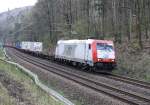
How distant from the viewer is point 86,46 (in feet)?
111

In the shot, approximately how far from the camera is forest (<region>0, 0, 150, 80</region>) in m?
32.8

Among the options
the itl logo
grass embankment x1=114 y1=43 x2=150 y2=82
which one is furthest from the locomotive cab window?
the itl logo

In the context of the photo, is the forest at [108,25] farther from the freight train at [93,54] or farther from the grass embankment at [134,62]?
the freight train at [93,54]

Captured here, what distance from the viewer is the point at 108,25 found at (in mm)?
60969

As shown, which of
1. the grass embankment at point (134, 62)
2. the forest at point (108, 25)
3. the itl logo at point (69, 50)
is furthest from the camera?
the itl logo at point (69, 50)

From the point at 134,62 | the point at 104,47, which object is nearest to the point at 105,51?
the point at 104,47

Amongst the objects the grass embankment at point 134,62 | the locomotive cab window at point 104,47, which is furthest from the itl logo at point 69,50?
the locomotive cab window at point 104,47

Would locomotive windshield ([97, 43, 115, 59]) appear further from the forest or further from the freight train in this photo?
the forest

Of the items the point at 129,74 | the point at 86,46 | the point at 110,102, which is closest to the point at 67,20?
the point at 86,46

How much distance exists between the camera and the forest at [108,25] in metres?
32.8

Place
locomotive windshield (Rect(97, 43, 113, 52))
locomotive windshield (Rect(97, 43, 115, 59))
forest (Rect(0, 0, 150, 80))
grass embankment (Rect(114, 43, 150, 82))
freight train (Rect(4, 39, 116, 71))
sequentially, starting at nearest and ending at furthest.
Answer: grass embankment (Rect(114, 43, 150, 82)) → freight train (Rect(4, 39, 116, 71)) → locomotive windshield (Rect(97, 43, 115, 59)) → locomotive windshield (Rect(97, 43, 113, 52)) → forest (Rect(0, 0, 150, 80))

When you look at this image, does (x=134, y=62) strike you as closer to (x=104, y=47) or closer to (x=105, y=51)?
(x=105, y=51)

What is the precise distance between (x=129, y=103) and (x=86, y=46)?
17.6 meters

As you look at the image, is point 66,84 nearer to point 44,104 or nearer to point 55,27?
point 44,104
